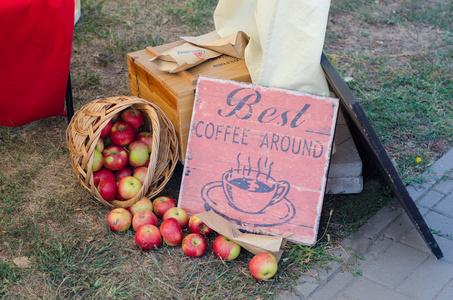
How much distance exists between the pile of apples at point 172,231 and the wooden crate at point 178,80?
0.39 m

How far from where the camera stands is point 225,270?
219 cm

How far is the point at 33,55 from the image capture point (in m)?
2.69

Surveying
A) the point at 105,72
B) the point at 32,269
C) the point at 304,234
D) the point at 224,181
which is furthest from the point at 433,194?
the point at 105,72

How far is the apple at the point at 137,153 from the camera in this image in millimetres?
2592

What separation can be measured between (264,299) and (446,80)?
2811 mm

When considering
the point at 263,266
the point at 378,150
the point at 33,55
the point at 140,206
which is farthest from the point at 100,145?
the point at 378,150

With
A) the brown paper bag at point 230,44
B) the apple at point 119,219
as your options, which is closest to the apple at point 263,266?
the apple at point 119,219

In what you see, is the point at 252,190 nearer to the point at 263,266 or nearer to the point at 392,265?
the point at 263,266

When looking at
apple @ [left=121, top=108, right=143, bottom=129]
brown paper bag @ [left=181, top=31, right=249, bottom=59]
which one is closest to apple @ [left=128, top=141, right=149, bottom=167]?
apple @ [left=121, top=108, right=143, bottom=129]

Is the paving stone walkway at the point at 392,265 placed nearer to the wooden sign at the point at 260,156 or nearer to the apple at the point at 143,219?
the wooden sign at the point at 260,156

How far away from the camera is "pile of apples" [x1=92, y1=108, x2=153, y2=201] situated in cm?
249

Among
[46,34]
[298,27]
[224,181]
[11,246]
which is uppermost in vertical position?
[298,27]

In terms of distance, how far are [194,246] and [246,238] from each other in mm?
260

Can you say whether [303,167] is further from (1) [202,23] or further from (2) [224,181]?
(1) [202,23]
